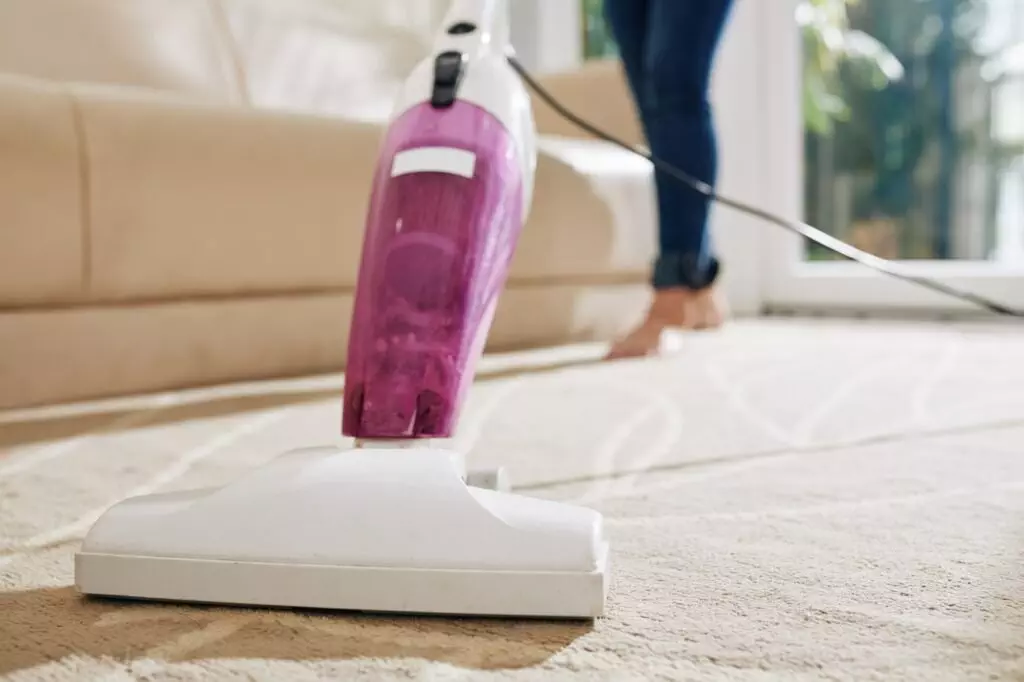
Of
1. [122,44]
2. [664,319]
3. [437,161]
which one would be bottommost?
[664,319]

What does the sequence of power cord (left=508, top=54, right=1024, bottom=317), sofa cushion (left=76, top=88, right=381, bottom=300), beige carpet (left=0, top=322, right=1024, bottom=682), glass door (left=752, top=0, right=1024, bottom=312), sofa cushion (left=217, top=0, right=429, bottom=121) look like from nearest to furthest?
1. beige carpet (left=0, top=322, right=1024, bottom=682)
2. power cord (left=508, top=54, right=1024, bottom=317)
3. sofa cushion (left=76, top=88, right=381, bottom=300)
4. sofa cushion (left=217, top=0, right=429, bottom=121)
5. glass door (left=752, top=0, right=1024, bottom=312)

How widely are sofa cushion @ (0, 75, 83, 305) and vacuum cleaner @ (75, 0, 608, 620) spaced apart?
707 mm

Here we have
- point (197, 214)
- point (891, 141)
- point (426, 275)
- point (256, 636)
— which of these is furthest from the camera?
point (891, 141)

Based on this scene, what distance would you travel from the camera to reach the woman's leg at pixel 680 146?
4.61 feet

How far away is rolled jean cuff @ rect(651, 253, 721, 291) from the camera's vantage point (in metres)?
1.53

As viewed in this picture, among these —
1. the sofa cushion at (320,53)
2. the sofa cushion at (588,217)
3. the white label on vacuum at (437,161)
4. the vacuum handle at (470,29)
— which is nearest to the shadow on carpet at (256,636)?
the white label on vacuum at (437,161)

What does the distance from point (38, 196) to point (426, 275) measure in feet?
2.45

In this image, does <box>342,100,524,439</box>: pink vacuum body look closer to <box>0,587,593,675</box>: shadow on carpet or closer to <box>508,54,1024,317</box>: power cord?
<box>0,587,593,675</box>: shadow on carpet

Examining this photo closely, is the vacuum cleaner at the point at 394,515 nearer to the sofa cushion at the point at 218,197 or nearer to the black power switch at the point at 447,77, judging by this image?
the black power switch at the point at 447,77

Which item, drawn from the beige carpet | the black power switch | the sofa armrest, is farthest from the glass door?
the black power switch

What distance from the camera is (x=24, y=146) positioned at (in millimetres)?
1074

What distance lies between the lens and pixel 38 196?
1.09 metres

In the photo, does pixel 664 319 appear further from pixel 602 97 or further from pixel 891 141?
pixel 891 141

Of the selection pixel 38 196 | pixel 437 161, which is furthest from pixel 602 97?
pixel 437 161
